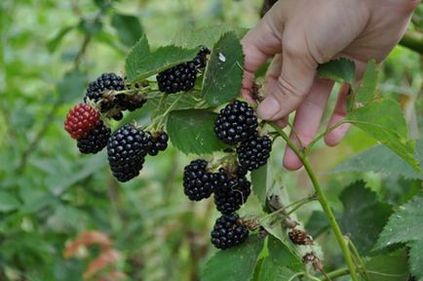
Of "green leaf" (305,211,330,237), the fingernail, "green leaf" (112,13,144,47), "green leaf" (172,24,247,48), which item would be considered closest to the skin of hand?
the fingernail

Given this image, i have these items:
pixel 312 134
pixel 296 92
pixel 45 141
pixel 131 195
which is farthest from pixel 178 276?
pixel 296 92

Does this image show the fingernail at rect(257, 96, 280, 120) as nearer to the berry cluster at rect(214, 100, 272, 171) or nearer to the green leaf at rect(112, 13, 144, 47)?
the berry cluster at rect(214, 100, 272, 171)

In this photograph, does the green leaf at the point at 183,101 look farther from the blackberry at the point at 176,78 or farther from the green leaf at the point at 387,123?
the green leaf at the point at 387,123

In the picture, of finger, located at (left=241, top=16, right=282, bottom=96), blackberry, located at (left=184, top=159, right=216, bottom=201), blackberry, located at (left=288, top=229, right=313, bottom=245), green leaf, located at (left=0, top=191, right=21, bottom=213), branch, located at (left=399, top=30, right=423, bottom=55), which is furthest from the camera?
green leaf, located at (left=0, top=191, right=21, bottom=213)

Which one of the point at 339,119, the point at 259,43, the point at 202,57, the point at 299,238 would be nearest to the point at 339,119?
the point at 339,119

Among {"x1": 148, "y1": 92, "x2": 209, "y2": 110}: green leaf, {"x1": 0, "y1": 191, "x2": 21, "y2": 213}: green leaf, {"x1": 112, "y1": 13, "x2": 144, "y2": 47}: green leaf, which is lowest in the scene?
{"x1": 0, "y1": 191, "x2": 21, "y2": 213}: green leaf

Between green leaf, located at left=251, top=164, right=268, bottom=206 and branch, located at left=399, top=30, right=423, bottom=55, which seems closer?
green leaf, located at left=251, top=164, right=268, bottom=206

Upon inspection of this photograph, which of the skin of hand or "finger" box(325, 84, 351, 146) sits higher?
the skin of hand
